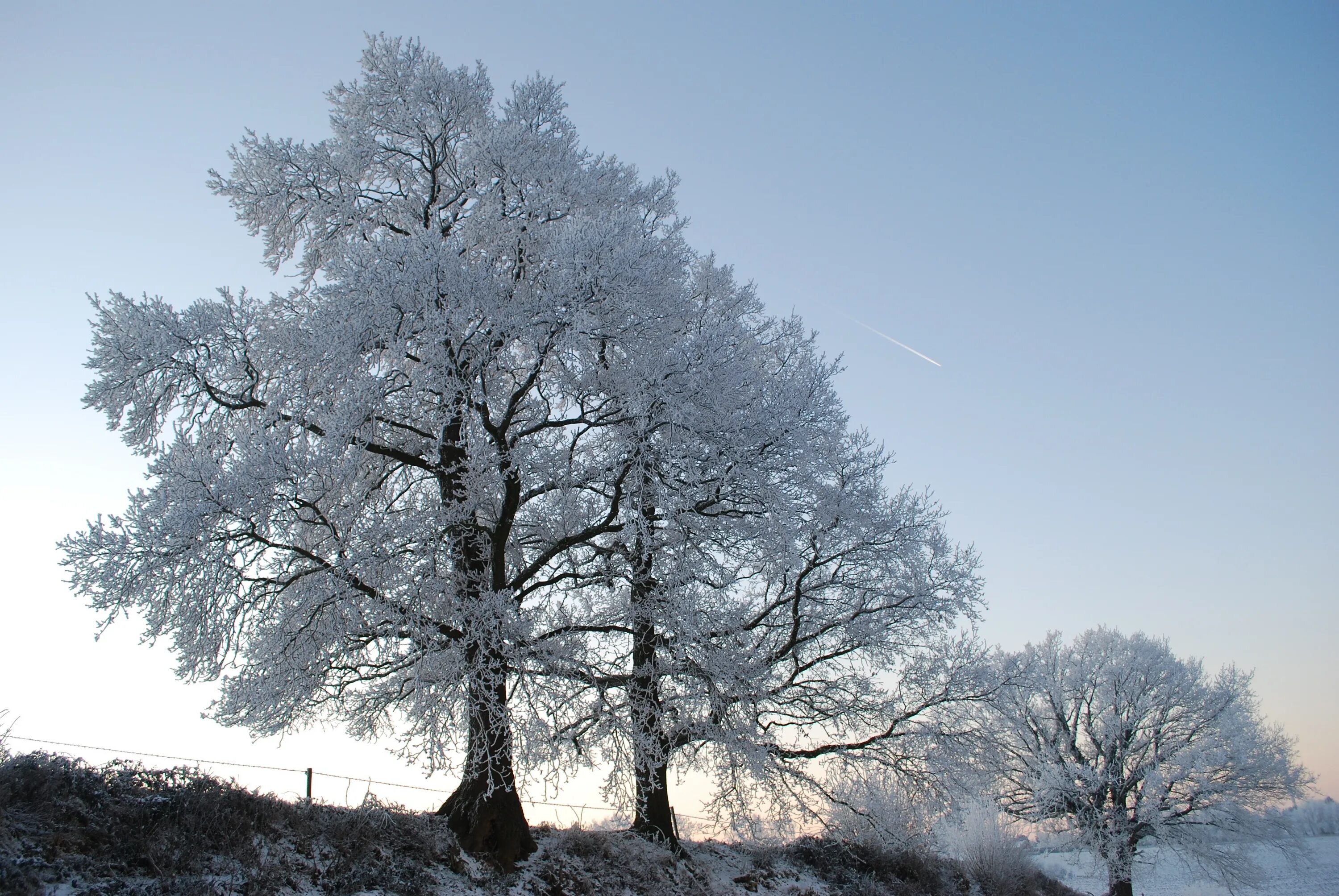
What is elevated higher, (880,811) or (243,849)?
(243,849)

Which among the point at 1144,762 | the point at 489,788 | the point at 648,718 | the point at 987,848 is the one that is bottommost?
the point at 987,848

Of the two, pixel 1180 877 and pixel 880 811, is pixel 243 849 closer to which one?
pixel 880 811

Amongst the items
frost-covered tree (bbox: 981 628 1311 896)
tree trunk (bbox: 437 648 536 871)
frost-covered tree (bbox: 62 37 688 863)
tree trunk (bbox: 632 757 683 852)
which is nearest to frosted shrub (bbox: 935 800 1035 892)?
frost-covered tree (bbox: 981 628 1311 896)

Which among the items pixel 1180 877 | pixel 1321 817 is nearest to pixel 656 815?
pixel 1180 877

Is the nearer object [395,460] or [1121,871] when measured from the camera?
[395,460]

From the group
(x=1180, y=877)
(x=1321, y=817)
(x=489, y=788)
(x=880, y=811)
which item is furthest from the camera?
(x=1321, y=817)

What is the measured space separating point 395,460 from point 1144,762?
25.3m

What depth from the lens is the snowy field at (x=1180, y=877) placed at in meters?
26.0

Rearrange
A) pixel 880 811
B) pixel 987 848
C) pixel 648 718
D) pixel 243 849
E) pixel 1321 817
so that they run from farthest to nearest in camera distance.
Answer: pixel 1321 817 → pixel 987 848 → pixel 880 811 → pixel 648 718 → pixel 243 849

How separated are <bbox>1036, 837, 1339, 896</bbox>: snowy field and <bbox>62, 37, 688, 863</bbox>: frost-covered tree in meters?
23.0

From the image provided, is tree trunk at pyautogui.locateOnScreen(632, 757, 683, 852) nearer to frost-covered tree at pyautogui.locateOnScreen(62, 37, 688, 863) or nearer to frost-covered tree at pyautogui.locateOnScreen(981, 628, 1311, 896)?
frost-covered tree at pyautogui.locateOnScreen(62, 37, 688, 863)

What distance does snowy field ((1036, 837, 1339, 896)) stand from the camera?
2603 cm

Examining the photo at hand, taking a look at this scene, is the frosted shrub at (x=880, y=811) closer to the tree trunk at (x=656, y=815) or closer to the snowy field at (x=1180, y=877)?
the tree trunk at (x=656, y=815)

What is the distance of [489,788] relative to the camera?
9812 millimetres
